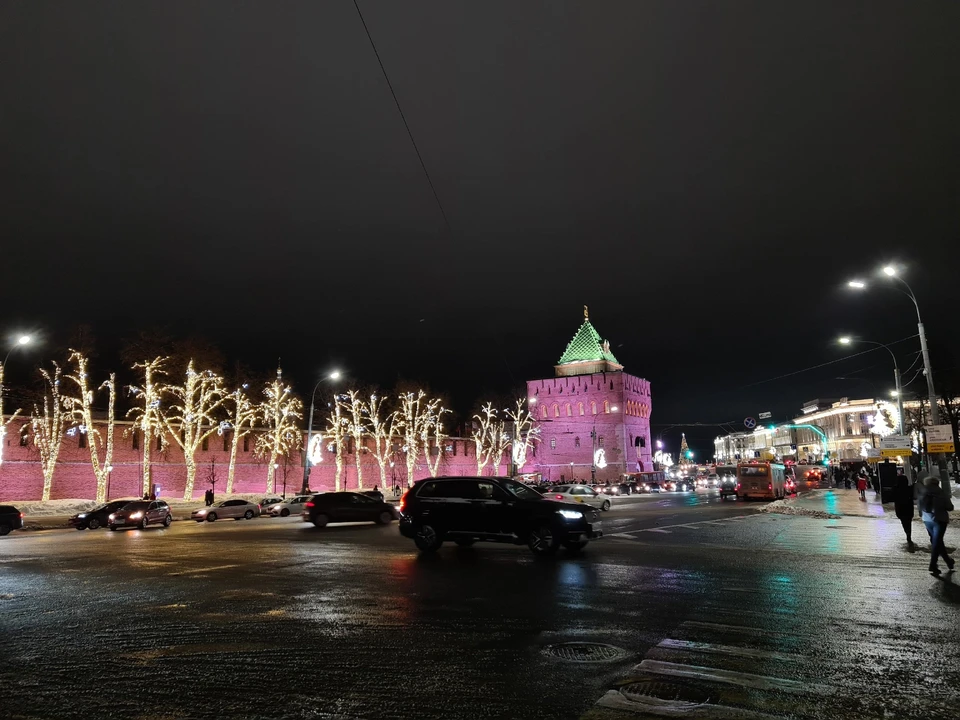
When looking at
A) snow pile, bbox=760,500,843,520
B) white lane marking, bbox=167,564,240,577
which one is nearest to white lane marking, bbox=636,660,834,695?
white lane marking, bbox=167,564,240,577

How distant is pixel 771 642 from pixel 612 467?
97759 millimetres

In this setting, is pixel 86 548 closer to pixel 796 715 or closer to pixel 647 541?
pixel 647 541

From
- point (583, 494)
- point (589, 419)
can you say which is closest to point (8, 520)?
point (583, 494)

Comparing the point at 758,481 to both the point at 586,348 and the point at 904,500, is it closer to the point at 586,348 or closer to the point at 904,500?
the point at 904,500

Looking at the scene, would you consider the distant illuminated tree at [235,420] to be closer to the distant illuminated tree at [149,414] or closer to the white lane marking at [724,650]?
the distant illuminated tree at [149,414]

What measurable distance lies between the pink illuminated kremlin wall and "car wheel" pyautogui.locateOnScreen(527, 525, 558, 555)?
3709 centimetres

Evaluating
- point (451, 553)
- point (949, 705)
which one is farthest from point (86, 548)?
point (949, 705)

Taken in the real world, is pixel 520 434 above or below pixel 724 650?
above

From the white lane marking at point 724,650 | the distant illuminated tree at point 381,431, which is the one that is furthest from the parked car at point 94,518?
the white lane marking at point 724,650

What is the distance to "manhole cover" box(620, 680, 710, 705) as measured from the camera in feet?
16.7

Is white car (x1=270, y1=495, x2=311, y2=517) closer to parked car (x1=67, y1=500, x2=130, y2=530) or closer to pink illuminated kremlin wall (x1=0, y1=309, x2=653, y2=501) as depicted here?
pink illuminated kremlin wall (x1=0, y1=309, x2=653, y2=501)

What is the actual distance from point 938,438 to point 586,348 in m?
89.7

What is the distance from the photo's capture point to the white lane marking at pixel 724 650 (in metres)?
6.24

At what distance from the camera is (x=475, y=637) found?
7117 millimetres
